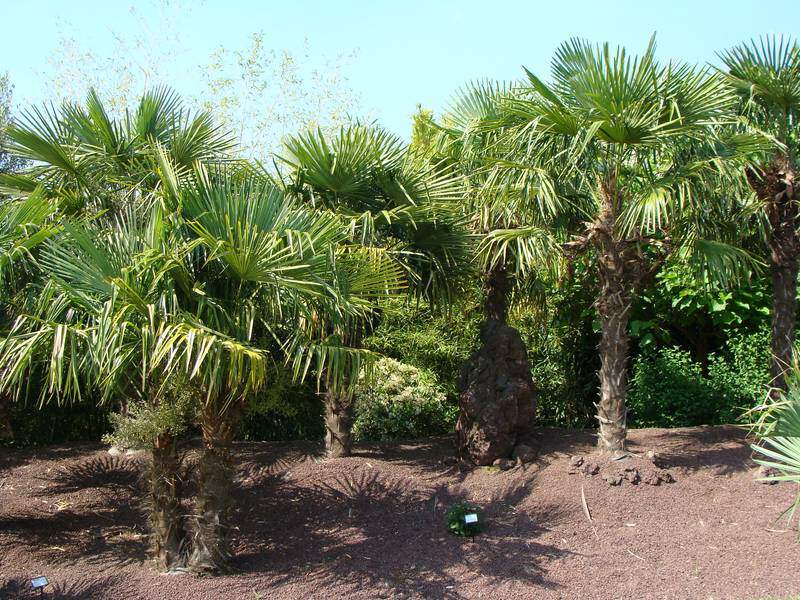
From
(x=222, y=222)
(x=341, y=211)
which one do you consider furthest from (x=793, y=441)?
(x=341, y=211)

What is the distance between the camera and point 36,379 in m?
9.95

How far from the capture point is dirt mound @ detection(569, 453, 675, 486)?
7797 mm

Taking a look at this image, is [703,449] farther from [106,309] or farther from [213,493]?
[106,309]

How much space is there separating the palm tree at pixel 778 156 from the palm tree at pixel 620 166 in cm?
36

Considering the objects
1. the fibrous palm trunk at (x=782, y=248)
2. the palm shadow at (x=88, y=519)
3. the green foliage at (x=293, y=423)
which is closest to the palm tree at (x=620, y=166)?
the fibrous palm trunk at (x=782, y=248)

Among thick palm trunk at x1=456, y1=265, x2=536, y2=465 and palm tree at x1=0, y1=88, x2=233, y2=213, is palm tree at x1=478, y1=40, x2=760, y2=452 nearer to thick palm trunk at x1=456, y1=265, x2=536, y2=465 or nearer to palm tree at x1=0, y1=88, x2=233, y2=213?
thick palm trunk at x1=456, y1=265, x2=536, y2=465

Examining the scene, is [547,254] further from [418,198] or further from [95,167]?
[95,167]

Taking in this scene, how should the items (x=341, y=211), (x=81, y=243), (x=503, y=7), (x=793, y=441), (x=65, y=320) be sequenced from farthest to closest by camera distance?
(x=503, y=7) < (x=341, y=211) < (x=65, y=320) < (x=81, y=243) < (x=793, y=441)

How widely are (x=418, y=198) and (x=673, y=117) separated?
2.77 m

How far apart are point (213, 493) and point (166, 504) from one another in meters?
0.41

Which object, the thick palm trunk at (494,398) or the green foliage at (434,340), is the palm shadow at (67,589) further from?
the green foliage at (434,340)

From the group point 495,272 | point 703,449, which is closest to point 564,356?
point 495,272

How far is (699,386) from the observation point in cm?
1045

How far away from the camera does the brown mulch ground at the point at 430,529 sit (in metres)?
6.21
